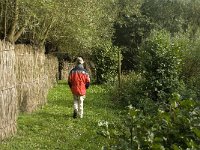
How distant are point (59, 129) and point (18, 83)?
8.83 feet

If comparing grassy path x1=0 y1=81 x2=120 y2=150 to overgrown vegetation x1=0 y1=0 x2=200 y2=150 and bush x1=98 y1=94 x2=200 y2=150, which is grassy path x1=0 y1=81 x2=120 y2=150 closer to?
overgrown vegetation x1=0 y1=0 x2=200 y2=150

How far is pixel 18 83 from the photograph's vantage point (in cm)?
1495

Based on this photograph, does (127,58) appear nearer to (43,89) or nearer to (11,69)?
(43,89)

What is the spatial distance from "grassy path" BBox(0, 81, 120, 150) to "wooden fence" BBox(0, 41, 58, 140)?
394 mm

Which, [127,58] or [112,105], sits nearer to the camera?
[112,105]

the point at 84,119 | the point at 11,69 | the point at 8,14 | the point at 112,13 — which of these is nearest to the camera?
the point at 11,69

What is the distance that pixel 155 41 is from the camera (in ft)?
61.1

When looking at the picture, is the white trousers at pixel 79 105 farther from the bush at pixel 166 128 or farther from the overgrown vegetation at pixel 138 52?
the bush at pixel 166 128

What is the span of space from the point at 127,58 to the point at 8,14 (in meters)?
24.1

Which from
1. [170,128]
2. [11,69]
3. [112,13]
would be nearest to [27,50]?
[11,69]

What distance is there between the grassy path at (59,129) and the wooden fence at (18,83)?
1.29 feet

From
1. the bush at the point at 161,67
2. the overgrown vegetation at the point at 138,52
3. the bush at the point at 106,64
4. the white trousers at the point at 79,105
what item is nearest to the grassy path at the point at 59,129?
the white trousers at the point at 79,105

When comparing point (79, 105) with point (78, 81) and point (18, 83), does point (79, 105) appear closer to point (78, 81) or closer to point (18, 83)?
point (78, 81)

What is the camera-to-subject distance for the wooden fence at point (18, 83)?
11.2 metres
